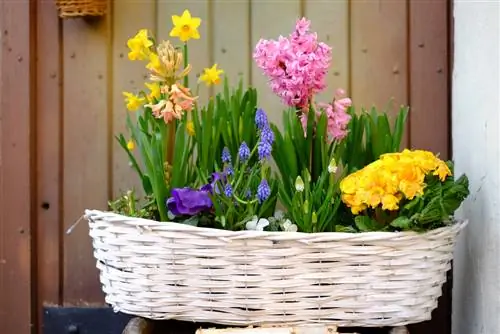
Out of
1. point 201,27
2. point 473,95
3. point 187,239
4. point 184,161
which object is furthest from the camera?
point 201,27

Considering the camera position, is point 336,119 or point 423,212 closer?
point 423,212

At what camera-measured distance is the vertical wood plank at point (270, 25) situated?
1.59m

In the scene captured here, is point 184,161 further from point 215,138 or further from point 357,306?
point 357,306

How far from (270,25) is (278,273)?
64 cm

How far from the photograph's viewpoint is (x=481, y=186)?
1.33m

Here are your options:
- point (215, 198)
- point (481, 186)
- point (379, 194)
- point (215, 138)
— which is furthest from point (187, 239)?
point (481, 186)

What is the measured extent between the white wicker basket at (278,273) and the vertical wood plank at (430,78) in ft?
1.27

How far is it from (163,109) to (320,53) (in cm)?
28

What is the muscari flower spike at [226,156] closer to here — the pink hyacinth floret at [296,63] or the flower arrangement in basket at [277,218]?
the flower arrangement in basket at [277,218]

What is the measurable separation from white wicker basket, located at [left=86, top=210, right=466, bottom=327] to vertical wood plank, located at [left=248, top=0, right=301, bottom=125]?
508 mm

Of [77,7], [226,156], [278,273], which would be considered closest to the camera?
[278,273]

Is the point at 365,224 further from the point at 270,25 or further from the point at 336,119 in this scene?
the point at 270,25

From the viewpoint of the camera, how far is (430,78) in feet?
5.15

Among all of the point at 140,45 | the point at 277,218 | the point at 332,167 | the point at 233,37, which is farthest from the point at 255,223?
the point at 233,37
